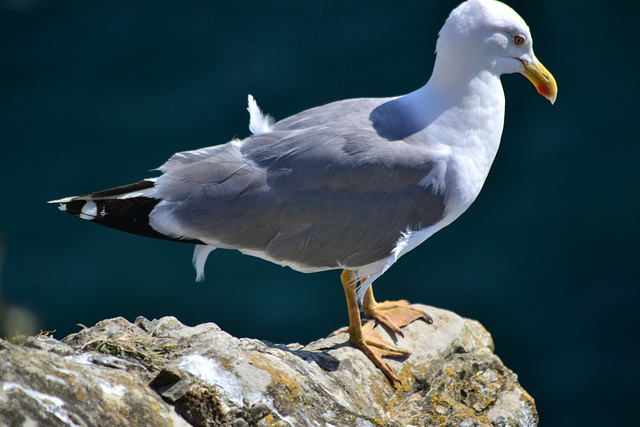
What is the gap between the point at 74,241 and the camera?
314 inches

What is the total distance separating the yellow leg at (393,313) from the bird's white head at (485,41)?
1.91 m

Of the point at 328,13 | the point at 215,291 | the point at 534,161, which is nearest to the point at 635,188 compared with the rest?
the point at 534,161

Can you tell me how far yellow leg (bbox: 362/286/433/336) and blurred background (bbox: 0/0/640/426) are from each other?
2185 mm

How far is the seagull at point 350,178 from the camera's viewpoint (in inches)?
177

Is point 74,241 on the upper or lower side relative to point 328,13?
lower

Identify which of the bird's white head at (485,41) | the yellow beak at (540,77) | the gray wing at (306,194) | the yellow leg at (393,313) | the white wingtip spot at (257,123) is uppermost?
the bird's white head at (485,41)

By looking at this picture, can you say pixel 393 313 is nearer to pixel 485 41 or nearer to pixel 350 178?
pixel 350 178

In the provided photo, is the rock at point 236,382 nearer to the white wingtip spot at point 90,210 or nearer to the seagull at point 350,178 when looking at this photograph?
the seagull at point 350,178

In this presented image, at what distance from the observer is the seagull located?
14.7 ft

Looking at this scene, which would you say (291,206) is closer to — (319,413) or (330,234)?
(330,234)

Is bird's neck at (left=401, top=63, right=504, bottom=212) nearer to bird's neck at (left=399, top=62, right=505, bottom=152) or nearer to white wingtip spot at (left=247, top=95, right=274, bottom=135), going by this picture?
bird's neck at (left=399, top=62, right=505, bottom=152)

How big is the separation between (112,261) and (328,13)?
4.36 meters

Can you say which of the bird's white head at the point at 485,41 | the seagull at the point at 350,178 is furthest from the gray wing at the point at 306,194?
the bird's white head at the point at 485,41

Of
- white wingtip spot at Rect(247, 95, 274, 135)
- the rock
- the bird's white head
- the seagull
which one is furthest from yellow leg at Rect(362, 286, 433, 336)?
the bird's white head
